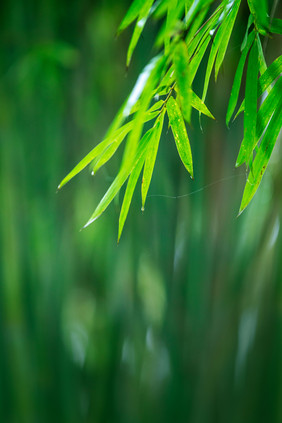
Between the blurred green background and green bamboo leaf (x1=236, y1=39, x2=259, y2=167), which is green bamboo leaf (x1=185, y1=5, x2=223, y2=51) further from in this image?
the blurred green background

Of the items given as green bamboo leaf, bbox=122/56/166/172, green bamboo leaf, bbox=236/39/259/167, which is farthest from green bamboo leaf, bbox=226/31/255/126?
green bamboo leaf, bbox=122/56/166/172

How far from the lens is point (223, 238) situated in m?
1.14

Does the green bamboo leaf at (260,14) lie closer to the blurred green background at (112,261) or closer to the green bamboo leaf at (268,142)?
the green bamboo leaf at (268,142)

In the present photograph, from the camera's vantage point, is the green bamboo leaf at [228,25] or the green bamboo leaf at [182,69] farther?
the green bamboo leaf at [228,25]

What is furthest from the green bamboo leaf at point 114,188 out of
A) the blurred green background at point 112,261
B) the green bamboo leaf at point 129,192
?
the blurred green background at point 112,261

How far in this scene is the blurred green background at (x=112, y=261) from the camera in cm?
113

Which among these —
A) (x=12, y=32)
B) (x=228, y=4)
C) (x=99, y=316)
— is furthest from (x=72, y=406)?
(x=228, y=4)

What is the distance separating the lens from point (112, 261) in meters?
1.17

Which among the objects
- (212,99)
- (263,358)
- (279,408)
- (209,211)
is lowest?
(279,408)

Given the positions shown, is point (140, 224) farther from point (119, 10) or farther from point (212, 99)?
point (119, 10)

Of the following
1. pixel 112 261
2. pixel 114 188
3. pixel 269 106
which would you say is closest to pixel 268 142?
pixel 269 106

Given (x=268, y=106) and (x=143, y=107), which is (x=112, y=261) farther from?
(x=143, y=107)

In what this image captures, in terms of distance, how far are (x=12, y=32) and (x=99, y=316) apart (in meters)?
0.66

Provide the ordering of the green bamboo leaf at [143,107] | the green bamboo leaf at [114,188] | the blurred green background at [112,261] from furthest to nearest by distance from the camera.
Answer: the blurred green background at [112,261]
the green bamboo leaf at [114,188]
the green bamboo leaf at [143,107]
